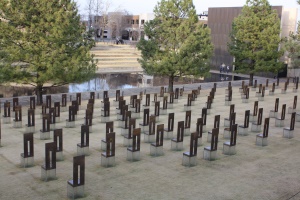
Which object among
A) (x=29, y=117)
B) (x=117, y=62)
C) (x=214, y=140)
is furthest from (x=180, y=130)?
(x=117, y=62)

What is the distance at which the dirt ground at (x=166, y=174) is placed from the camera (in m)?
8.26

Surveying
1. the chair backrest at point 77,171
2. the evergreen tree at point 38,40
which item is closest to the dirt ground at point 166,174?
the chair backrest at point 77,171

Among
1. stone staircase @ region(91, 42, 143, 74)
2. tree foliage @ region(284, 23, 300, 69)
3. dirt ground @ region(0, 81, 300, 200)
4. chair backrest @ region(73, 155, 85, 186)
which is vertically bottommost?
dirt ground @ region(0, 81, 300, 200)

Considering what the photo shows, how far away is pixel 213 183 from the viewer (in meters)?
8.91

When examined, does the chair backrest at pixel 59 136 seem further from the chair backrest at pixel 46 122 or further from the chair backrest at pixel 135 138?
the chair backrest at pixel 46 122

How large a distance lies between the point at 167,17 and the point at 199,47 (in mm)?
2783

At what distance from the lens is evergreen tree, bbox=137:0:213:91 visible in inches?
868

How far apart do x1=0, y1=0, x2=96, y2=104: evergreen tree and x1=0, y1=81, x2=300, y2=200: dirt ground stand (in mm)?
5159

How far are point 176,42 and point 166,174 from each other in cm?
1419

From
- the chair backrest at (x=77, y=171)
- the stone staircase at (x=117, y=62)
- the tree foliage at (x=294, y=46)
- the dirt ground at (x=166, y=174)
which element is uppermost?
the tree foliage at (x=294, y=46)

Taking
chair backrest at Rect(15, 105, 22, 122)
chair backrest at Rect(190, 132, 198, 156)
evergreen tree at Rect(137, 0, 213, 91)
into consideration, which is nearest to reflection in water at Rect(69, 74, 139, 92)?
evergreen tree at Rect(137, 0, 213, 91)

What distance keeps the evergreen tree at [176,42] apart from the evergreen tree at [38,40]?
5.87 metres

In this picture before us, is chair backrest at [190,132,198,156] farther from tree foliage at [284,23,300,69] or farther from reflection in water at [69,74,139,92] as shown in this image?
reflection in water at [69,74,139,92]

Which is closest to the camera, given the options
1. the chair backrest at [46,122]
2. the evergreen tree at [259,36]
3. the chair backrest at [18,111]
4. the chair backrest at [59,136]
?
the chair backrest at [59,136]
